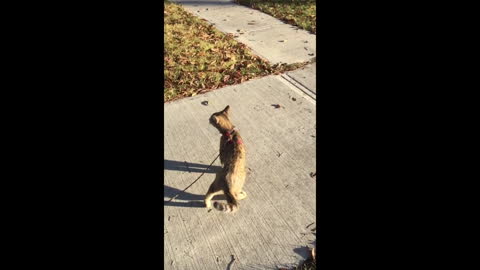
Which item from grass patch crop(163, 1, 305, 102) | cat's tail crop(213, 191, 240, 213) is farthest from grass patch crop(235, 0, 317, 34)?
cat's tail crop(213, 191, 240, 213)

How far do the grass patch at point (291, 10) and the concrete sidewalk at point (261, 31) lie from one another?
0.18 metres

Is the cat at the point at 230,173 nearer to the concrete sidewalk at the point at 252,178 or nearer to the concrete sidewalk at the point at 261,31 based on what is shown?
the concrete sidewalk at the point at 252,178

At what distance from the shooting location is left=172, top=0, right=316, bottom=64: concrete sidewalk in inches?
233

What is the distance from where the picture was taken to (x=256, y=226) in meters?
2.81

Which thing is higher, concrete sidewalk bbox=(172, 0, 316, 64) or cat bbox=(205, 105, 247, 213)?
concrete sidewalk bbox=(172, 0, 316, 64)

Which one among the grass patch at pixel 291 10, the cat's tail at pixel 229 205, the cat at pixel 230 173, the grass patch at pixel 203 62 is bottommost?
the cat's tail at pixel 229 205

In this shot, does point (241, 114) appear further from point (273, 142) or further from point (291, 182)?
point (291, 182)

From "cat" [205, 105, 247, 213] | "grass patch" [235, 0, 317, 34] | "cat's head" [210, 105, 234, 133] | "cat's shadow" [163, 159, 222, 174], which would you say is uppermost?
"grass patch" [235, 0, 317, 34]

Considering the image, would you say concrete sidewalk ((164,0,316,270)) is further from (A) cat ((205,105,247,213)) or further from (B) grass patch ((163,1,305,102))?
(B) grass patch ((163,1,305,102))

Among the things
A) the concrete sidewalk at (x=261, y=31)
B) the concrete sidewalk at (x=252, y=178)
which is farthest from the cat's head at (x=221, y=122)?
the concrete sidewalk at (x=261, y=31)

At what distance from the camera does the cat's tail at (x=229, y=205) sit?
9.24 ft

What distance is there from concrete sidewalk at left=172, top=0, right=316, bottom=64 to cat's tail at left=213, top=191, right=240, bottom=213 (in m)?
3.22
